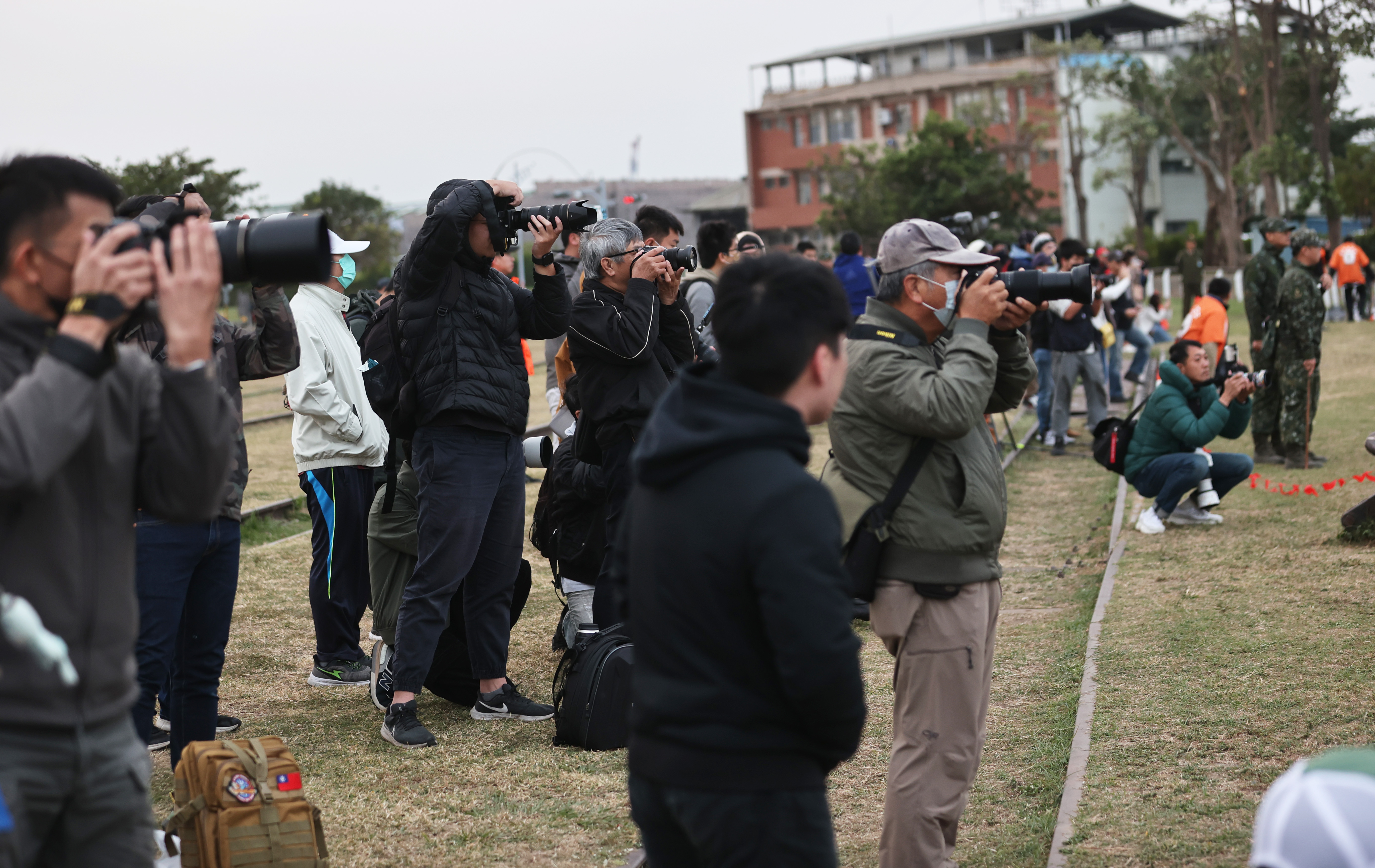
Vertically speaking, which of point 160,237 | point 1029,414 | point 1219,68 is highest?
point 1219,68

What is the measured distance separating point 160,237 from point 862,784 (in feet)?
10.8

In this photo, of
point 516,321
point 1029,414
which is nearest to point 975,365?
point 516,321

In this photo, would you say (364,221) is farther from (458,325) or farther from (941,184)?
(458,325)

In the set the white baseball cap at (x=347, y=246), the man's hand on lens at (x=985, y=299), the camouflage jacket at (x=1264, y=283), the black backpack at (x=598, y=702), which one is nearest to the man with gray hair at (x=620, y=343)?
the black backpack at (x=598, y=702)

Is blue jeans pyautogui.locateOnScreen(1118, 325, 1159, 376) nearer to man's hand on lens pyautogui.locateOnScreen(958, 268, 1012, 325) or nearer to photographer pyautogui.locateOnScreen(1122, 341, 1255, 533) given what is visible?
photographer pyautogui.locateOnScreen(1122, 341, 1255, 533)

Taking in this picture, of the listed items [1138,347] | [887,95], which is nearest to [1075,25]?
[887,95]

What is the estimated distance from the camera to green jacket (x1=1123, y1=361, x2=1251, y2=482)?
8.75m

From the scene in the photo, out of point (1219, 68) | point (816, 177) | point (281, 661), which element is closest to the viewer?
point (281, 661)

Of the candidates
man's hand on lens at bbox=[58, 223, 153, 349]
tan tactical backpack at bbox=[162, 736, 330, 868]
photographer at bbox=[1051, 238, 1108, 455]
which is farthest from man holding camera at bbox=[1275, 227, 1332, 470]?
man's hand on lens at bbox=[58, 223, 153, 349]

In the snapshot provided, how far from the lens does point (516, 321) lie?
209 inches

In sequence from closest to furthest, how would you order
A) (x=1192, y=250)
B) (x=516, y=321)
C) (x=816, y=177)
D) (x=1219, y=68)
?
(x=516, y=321)
(x=1192, y=250)
(x=1219, y=68)
(x=816, y=177)

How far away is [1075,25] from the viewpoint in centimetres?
7806

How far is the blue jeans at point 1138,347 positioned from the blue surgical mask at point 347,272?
423 inches

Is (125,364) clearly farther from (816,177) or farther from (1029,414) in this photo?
(816,177)
